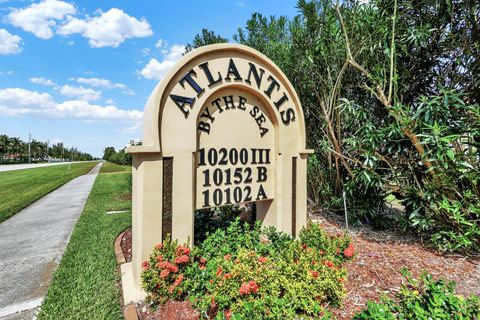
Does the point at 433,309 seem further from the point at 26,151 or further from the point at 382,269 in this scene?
the point at 26,151

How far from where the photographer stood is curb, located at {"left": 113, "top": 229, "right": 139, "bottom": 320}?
2.68 m

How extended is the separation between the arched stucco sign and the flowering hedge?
1.11 ft

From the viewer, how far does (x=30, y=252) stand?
467 cm

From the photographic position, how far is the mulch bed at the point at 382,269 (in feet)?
8.93

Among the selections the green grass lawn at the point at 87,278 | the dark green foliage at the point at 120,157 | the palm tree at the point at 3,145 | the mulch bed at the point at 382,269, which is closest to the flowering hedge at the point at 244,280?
the mulch bed at the point at 382,269

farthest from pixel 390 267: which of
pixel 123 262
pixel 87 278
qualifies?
pixel 87 278

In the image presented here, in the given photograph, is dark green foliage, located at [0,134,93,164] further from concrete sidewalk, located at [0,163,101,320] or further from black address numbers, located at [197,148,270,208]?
black address numbers, located at [197,148,270,208]

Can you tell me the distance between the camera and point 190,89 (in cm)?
340

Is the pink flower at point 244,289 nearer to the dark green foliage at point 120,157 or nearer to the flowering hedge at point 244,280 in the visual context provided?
the flowering hedge at point 244,280

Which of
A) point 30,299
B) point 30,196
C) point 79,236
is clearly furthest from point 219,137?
point 30,196

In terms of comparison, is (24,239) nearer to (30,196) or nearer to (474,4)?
(30,196)

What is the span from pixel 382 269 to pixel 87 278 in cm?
426

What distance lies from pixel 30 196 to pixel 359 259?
12.0 meters

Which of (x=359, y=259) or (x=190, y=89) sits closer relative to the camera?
(x=190, y=89)
